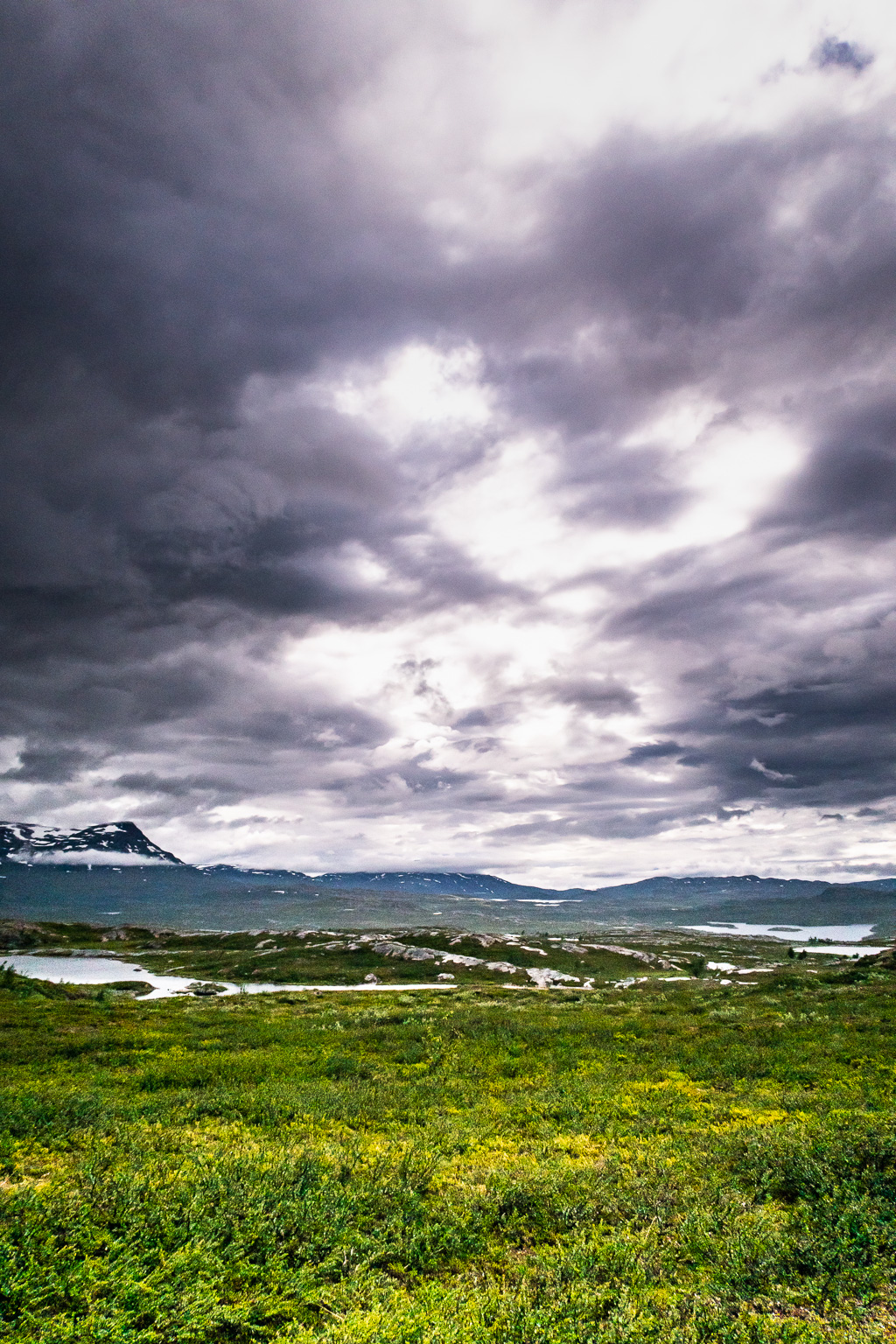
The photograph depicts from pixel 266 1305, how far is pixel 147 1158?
6735 mm

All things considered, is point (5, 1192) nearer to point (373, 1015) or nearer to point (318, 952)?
point (373, 1015)

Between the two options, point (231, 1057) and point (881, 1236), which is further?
point (231, 1057)

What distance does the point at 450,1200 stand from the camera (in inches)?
511

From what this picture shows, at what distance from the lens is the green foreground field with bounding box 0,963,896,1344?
9.10 m

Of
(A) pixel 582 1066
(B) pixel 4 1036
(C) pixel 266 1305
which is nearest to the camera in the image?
(C) pixel 266 1305

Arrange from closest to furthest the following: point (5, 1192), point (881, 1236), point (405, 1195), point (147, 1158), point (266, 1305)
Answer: point (266, 1305), point (881, 1236), point (5, 1192), point (405, 1195), point (147, 1158)

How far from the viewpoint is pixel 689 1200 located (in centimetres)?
1287

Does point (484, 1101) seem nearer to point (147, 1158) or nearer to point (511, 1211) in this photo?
point (511, 1211)

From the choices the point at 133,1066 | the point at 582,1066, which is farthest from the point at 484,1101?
the point at 133,1066

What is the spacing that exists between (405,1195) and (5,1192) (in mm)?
8316

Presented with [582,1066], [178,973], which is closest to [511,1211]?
[582,1066]

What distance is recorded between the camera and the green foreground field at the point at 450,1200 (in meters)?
9.10

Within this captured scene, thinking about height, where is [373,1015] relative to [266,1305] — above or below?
below

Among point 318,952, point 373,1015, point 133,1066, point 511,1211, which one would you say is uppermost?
point 511,1211
